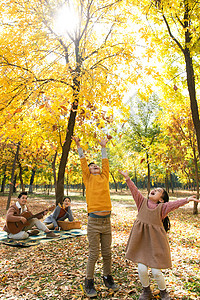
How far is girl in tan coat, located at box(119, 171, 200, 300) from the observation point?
2869 millimetres

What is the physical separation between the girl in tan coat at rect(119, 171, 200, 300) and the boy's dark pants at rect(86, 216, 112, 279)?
40 cm

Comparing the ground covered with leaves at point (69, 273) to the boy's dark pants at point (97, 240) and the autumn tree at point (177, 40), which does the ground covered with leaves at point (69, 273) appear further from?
the autumn tree at point (177, 40)

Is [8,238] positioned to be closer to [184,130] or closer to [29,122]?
[29,122]

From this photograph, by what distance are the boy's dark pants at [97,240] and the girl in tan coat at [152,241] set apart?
0.40 metres

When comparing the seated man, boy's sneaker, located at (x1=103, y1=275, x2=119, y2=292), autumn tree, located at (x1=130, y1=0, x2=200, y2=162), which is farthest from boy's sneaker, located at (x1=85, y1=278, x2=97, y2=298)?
autumn tree, located at (x1=130, y1=0, x2=200, y2=162)

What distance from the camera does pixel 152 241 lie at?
115 inches

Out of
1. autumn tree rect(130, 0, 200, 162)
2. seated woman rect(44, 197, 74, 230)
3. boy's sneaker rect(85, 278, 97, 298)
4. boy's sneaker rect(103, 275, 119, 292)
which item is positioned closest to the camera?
boy's sneaker rect(85, 278, 97, 298)

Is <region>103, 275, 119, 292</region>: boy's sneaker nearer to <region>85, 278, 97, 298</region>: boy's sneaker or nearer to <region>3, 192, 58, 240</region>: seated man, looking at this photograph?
<region>85, 278, 97, 298</region>: boy's sneaker

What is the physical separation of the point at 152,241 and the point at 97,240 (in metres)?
Result: 0.77

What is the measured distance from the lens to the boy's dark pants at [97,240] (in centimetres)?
322

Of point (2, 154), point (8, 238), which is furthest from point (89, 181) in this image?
point (2, 154)

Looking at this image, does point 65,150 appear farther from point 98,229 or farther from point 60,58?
point 98,229

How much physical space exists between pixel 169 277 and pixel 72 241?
280 centimetres

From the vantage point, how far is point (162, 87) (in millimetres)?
7375
